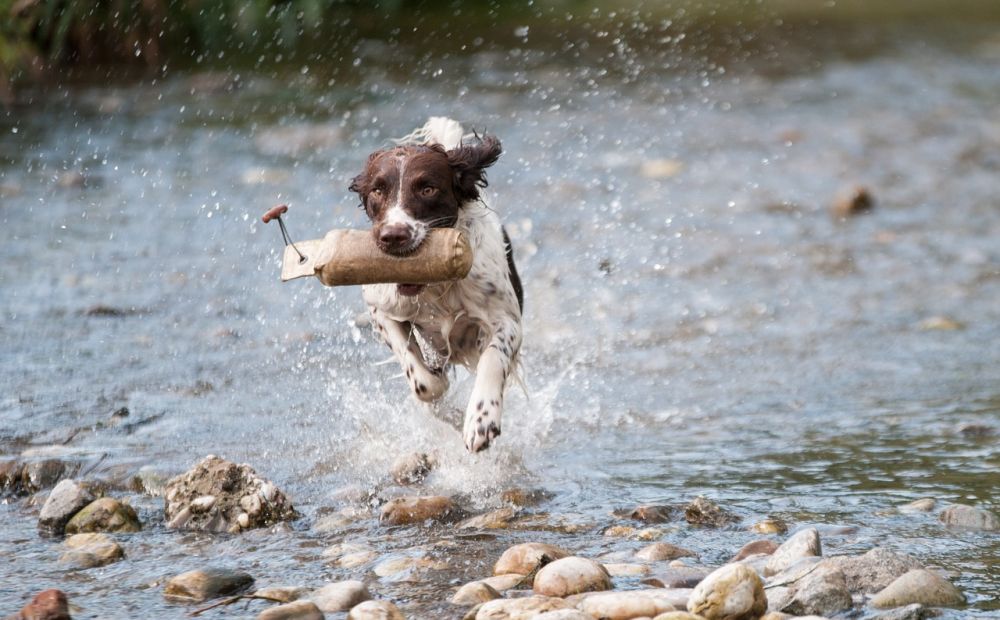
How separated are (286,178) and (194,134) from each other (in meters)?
1.55

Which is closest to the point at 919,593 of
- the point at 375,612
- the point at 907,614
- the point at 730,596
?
the point at 907,614

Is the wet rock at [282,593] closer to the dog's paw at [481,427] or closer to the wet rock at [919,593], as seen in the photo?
the dog's paw at [481,427]

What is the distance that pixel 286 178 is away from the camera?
30.9 ft

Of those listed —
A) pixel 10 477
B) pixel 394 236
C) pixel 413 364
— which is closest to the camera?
pixel 394 236

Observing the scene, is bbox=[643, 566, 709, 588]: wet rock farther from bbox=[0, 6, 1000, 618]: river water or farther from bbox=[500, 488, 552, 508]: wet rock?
bbox=[500, 488, 552, 508]: wet rock

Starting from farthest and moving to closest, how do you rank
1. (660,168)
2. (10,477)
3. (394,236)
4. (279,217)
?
(660,168) → (10,477) → (279,217) → (394,236)

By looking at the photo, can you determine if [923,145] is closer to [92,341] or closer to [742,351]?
[742,351]

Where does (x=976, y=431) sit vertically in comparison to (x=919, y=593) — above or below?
above

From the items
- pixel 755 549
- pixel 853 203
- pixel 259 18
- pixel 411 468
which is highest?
pixel 259 18

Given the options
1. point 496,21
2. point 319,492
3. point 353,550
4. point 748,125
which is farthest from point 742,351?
point 496,21

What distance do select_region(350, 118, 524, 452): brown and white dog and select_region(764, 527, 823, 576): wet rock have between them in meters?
1.18

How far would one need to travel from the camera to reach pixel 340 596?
3420mm

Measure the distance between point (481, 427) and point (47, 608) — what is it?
5.27 ft

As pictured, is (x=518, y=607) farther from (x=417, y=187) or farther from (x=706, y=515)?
(x=417, y=187)
